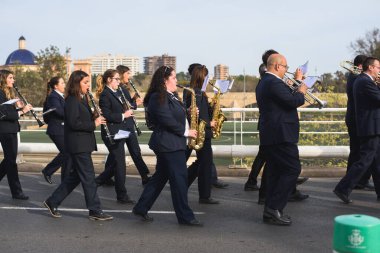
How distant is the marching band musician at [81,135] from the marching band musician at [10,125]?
1355mm

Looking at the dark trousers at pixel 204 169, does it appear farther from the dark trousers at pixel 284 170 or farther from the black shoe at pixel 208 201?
the dark trousers at pixel 284 170

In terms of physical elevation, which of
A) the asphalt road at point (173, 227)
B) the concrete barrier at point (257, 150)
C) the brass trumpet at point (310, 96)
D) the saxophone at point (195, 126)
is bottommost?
the asphalt road at point (173, 227)

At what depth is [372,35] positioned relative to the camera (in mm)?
65062

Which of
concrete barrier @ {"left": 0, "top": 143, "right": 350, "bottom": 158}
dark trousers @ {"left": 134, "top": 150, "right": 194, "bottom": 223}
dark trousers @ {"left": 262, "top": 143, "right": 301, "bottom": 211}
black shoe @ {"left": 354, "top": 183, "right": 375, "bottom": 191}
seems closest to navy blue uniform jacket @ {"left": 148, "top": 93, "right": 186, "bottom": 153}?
dark trousers @ {"left": 134, "top": 150, "right": 194, "bottom": 223}

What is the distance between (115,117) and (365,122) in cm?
327

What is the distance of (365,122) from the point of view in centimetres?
797

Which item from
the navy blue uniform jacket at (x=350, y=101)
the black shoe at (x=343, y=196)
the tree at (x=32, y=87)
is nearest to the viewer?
the black shoe at (x=343, y=196)

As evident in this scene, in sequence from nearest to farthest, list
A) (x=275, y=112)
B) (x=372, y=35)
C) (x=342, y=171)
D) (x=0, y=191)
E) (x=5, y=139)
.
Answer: (x=275, y=112) < (x=5, y=139) < (x=0, y=191) < (x=342, y=171) < (x=372, y=35)

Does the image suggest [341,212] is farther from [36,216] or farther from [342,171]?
[36,216]

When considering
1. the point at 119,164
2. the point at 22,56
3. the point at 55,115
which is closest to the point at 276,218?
the point at 119,164

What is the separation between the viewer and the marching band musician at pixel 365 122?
312 inches

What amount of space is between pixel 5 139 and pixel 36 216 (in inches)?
55.4

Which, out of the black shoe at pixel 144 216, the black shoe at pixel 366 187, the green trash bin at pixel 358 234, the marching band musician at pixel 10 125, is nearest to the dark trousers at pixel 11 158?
the marching band musician at pixel 10 125

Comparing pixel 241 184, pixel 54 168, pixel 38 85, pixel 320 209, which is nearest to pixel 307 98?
pixel 320 209
